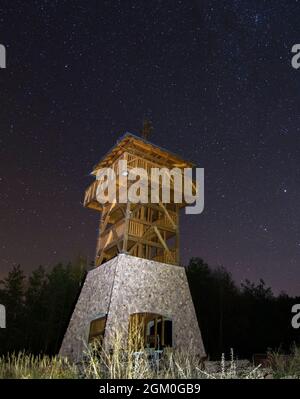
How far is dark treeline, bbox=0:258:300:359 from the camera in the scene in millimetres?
30250

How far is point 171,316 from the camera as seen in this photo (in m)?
15.9

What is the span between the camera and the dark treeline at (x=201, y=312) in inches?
1191

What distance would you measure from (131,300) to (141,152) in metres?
8.43

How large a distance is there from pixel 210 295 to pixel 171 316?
1877 centimetres

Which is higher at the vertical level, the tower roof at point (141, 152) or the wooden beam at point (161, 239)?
the tower roof at point (141, 152)

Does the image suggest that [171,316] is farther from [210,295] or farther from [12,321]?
[12,321]
